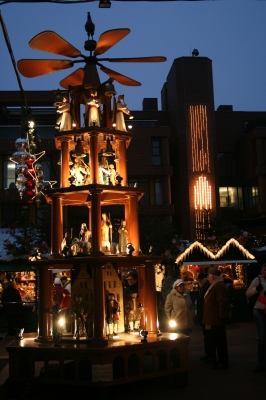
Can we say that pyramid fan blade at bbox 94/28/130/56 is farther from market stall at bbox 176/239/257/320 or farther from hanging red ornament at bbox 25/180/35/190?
market stall at bbox 176/239/257/320

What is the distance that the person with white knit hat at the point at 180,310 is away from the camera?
38.9 feet

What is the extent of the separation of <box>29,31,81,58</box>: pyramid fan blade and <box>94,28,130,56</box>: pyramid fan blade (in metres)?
0.46

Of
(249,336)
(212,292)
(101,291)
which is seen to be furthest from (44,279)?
(249,336)

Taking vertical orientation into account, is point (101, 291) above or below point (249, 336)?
above

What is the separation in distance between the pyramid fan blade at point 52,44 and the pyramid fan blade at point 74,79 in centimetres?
103

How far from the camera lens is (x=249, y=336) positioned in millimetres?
16422

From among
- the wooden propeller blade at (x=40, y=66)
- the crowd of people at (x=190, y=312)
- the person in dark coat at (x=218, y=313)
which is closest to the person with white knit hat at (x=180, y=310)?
the crowd of people at (x=190, y=312)

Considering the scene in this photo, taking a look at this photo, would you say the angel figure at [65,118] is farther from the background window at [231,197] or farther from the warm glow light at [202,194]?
the background window at [231,197]

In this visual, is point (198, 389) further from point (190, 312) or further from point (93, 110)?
point (93, 110)

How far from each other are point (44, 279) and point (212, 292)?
3.29 meters

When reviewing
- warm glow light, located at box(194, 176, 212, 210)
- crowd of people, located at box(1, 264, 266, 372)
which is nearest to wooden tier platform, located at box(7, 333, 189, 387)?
crowd of people, located at box(1, 264, 266, 372)

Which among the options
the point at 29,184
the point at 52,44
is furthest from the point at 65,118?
the point at 29,184

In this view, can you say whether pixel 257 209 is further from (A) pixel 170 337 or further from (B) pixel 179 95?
(A) pixel 170 337

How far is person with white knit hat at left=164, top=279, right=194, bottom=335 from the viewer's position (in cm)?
1187
